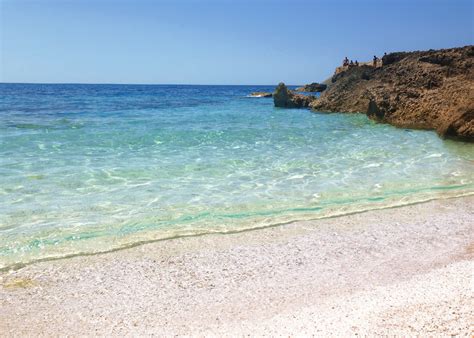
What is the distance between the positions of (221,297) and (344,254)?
1.73 meters

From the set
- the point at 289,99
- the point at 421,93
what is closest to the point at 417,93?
the point at 421,93

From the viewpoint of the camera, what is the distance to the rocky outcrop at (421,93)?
43.9 feet

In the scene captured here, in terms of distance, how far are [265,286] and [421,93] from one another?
51.4 ft

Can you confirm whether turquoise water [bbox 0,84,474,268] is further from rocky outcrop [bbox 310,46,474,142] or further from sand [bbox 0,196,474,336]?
rocky outcrop [bbox 310,46,474,142]

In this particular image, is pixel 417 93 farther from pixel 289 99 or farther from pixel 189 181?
pixel 189 181

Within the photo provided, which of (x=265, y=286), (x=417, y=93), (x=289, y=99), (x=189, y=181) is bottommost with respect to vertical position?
(x=265, y=286)

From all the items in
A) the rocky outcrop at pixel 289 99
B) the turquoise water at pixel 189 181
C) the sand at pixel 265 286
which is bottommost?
the sand at pixel 265 286

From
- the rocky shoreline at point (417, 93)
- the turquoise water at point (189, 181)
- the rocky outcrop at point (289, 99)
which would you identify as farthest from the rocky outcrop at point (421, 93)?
the rocky outcrop at point (289, 99)

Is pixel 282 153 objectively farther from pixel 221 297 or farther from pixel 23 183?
pixel 221 297

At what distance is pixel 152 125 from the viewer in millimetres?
16891

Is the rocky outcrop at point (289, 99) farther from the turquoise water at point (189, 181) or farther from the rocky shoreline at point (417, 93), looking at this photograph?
the turquoise water at point (189, 181)

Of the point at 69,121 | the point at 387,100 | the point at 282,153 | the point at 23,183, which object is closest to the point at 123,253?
the point at 23,183

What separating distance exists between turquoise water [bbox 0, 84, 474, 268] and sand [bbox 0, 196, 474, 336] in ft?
1.91

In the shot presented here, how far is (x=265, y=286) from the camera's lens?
162 inches
